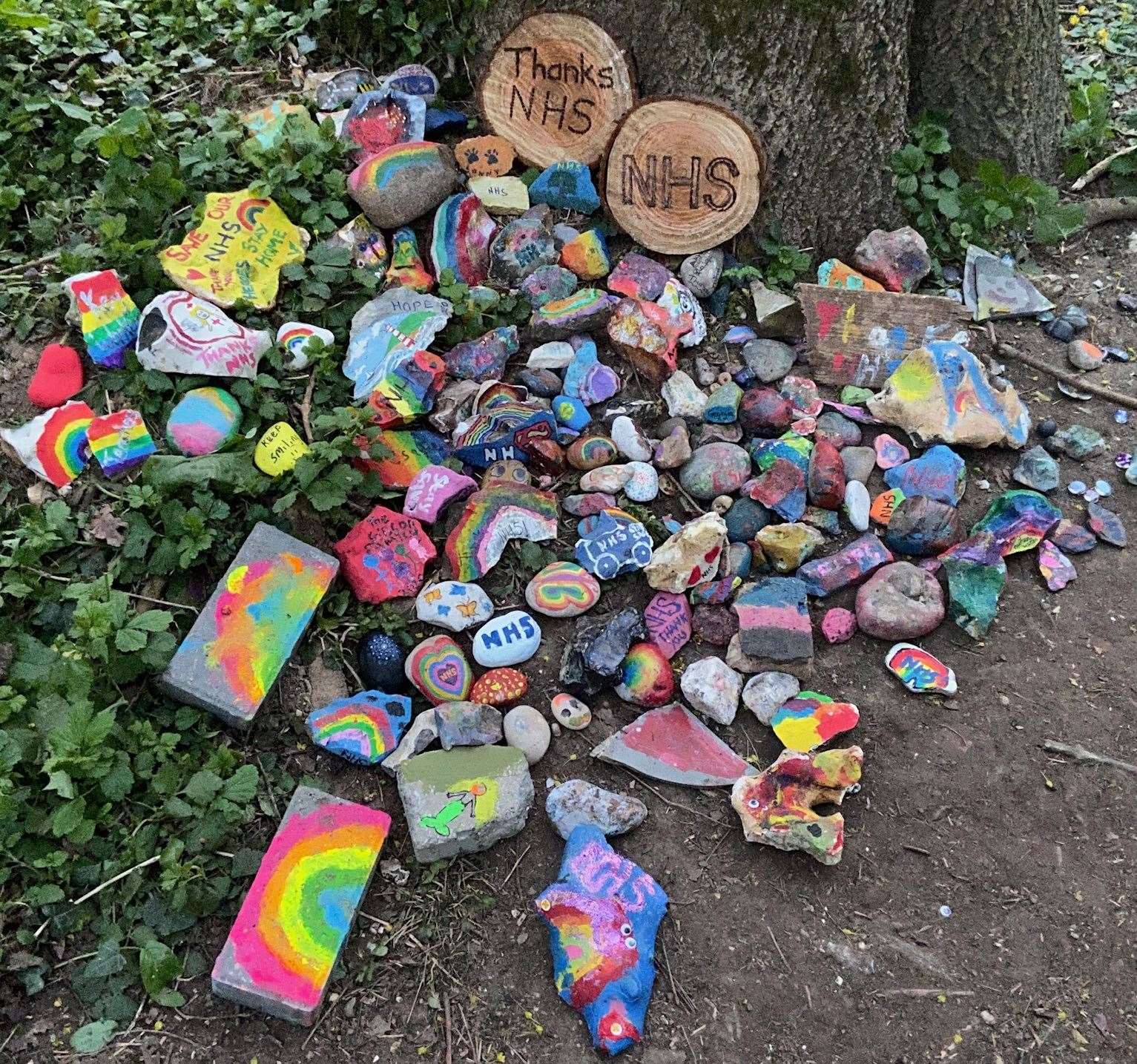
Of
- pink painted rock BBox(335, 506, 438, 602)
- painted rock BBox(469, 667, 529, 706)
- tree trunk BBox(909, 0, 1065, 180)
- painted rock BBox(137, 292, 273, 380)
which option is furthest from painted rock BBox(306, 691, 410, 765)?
tree trunk BBox(909, 0, 1065, 180)

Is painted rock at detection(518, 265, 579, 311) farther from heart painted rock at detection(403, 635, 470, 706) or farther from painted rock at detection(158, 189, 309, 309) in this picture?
heart painted rock at detection(403, 635, 470, 706)

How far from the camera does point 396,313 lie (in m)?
→ 2.99

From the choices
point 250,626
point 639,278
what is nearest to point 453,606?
point 250,626

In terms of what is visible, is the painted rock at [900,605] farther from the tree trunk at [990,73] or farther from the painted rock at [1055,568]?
the tree trunk at [990,73]

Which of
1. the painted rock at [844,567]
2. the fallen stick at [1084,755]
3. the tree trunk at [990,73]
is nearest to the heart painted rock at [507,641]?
the painted rock at [844,567]

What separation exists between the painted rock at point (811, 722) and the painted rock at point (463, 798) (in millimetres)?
644

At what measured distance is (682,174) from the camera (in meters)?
3.21

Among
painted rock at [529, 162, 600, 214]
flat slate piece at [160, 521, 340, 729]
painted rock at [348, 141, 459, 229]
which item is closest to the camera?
flat slate piece at [160, 521, 340, 729]

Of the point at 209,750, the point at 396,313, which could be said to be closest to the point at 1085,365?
the point at 396,313

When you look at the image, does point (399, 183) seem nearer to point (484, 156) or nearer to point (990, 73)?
point (484, 156)

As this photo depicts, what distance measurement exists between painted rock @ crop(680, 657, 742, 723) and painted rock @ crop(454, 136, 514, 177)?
6.15ft

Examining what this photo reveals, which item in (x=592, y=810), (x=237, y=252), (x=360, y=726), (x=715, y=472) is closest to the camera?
(x=592, y=810)

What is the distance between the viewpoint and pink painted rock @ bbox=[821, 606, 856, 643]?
8.57 ft

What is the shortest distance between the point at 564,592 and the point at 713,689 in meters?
0.47
